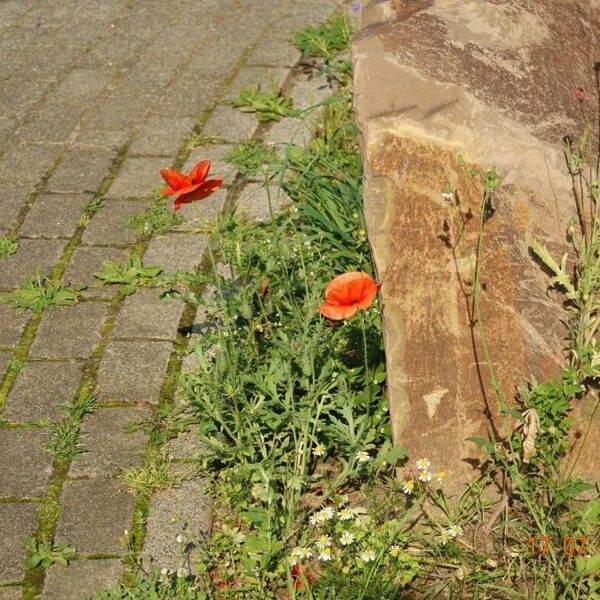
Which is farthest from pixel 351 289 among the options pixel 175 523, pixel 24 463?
pixel 24 463

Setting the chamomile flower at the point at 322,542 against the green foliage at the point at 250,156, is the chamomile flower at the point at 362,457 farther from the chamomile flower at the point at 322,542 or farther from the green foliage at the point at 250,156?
the green foliage at the point at 250,156

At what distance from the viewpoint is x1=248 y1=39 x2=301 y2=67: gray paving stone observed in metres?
6.55

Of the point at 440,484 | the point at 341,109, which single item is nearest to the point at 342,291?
the point at 440,484

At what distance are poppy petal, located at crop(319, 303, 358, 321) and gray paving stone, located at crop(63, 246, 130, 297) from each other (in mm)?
1598

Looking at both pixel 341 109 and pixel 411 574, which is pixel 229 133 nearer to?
pixel 341 109

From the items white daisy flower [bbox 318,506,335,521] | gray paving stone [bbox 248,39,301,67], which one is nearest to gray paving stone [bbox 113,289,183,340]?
white daisy flower [bbox 318,506,335,521]

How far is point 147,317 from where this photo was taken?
443 centimetres

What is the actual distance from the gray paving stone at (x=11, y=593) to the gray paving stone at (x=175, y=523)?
340 millimetres

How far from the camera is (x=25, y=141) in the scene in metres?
5.82

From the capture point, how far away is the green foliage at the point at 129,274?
4.65 meters

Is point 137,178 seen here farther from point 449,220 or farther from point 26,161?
point 449,220

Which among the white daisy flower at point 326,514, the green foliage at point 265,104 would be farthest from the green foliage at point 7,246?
the white daisy flower at point 326,514

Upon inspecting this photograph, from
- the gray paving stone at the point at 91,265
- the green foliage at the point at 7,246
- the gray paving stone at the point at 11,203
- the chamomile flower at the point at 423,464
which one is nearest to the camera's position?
the chamomile flower at the point at 423,464
